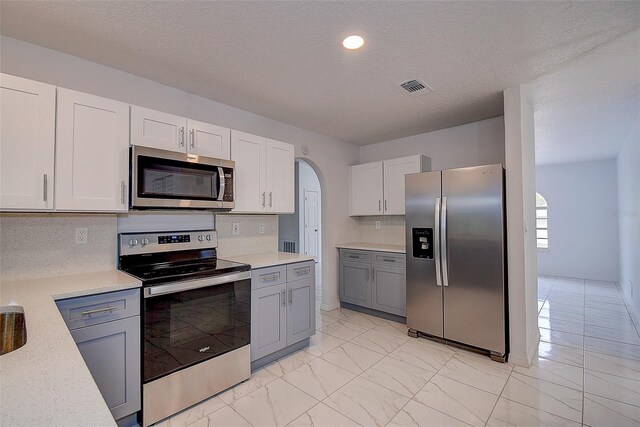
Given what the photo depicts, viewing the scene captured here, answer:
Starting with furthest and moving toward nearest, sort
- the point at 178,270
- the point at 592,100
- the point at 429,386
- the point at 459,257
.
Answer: the point at 592,100 → the point at 459,257 → the point at 429,386 → the point at 178,270

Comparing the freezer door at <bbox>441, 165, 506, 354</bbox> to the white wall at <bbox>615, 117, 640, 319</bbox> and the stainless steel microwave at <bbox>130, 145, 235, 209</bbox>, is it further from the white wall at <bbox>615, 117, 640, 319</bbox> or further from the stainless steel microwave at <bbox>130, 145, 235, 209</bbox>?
the white wall at <bbox>615, 117, 640, 319</bbox>

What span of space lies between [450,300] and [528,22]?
2322mm

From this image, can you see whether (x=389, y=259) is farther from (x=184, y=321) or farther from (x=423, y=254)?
(x=184, y=321)

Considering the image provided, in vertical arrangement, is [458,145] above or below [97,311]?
above

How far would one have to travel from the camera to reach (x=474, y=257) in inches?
111

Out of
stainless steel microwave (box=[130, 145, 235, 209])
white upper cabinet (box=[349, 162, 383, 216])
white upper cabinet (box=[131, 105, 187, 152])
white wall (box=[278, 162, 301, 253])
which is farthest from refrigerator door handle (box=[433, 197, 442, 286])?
white wall (box=[278, 162, 301, 253])

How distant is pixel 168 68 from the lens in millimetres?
2326

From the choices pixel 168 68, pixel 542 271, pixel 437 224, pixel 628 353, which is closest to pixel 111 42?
pixel 168 68

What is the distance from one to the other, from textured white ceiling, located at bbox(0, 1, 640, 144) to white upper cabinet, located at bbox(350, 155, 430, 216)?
1.12 m

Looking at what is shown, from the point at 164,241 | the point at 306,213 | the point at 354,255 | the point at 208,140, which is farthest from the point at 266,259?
the point at 306,213

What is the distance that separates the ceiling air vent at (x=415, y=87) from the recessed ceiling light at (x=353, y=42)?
2.38ft

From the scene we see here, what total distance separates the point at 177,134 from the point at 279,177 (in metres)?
1.05

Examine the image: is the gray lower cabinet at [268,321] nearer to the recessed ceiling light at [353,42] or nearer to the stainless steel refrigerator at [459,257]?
the stainless steel refrigerator at [459,257]

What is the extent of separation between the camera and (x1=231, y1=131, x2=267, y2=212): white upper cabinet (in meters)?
2.70
